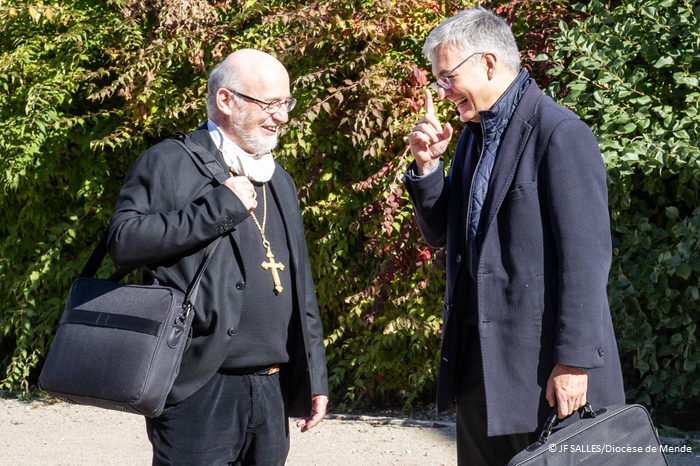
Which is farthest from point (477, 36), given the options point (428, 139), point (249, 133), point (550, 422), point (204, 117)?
point (204, 117)

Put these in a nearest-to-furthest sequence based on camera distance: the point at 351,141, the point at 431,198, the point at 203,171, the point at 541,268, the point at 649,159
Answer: the point at 541,268, the point at 203,171, the point at 431,198, the point at 649,159, the point at 351,141

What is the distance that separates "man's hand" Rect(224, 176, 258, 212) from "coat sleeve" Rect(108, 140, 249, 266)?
0.02m

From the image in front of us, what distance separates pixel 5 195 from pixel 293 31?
2.66 metres

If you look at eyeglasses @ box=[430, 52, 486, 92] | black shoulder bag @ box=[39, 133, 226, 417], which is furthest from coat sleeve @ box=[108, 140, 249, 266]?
eyeglasses @ box=[430, 52, 486, 92]

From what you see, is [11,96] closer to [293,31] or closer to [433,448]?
[293,31]

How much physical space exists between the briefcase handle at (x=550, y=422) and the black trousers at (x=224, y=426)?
2.79ft

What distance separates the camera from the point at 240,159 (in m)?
2.73

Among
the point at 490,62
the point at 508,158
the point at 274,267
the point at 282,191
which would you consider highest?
the point at 490,62

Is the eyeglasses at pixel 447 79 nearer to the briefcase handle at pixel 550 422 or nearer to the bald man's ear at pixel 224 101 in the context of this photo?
the bald man's ear at pixel 224 101

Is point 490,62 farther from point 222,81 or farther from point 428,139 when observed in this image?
point 222,81

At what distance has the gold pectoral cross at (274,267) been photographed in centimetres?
270

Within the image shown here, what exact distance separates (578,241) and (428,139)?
23.2 inches

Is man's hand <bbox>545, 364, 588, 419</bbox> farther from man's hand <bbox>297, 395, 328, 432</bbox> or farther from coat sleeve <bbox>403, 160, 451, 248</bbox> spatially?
man's hand <bbox>297, 395, 328, 432</bbox>

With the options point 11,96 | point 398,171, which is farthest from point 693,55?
point 11,96
